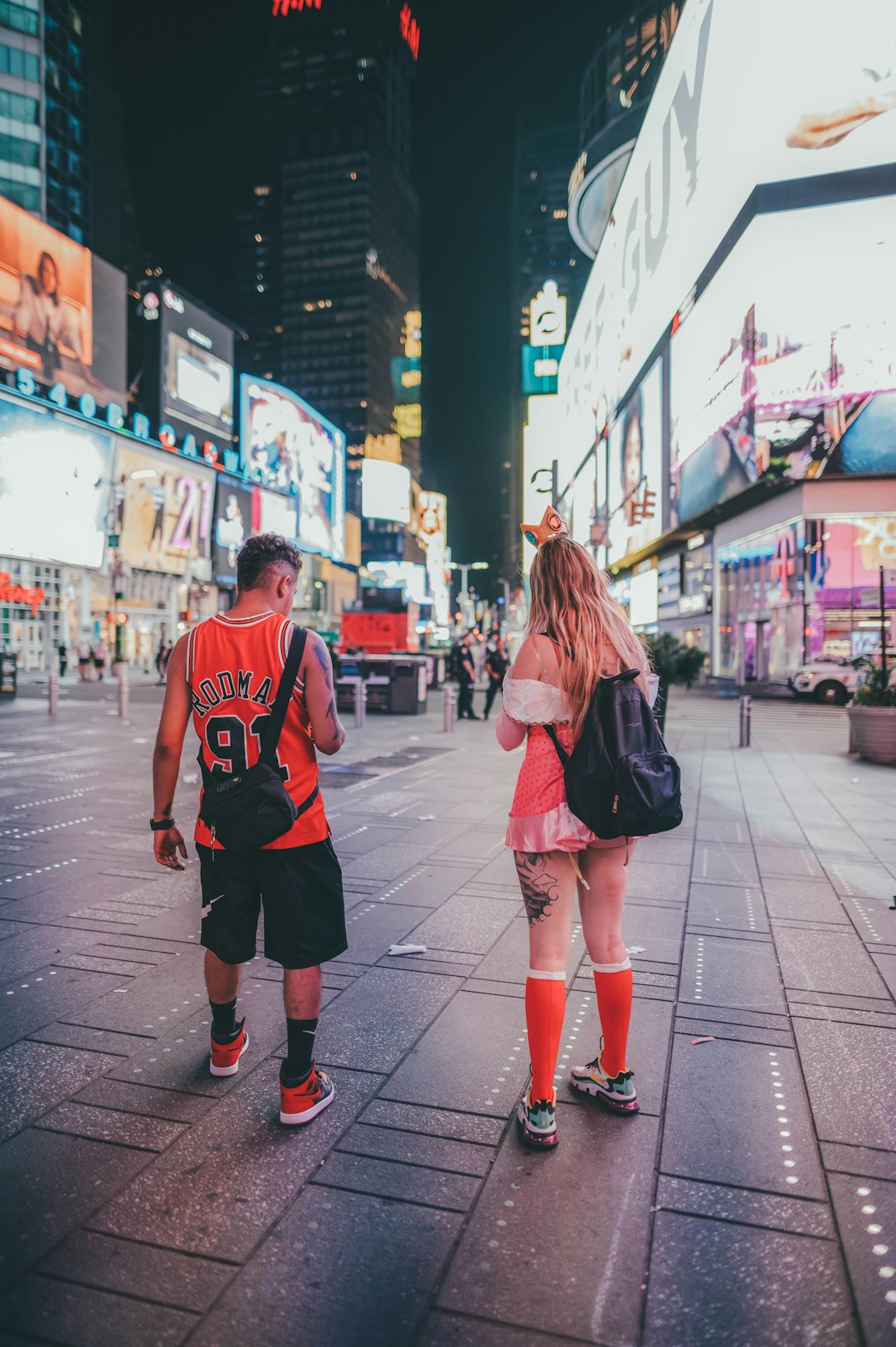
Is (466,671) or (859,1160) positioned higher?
(466,671)

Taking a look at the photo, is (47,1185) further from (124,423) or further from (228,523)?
(228,523)

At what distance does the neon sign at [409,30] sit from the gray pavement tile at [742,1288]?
227 metres

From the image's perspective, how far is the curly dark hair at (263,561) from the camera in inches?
113

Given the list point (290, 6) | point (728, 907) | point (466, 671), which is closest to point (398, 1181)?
point (728, 907)

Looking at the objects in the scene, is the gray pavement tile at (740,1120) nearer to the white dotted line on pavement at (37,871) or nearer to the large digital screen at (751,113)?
the white dotted line on pavement at (37,871)

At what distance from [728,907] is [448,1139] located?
3.13 m

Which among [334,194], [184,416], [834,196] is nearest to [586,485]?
[184,416]

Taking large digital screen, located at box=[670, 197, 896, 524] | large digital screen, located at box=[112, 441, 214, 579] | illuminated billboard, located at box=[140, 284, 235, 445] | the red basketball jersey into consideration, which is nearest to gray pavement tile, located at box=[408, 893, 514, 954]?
the red basketball jersey

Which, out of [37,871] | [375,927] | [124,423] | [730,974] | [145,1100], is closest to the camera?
[145,1100]

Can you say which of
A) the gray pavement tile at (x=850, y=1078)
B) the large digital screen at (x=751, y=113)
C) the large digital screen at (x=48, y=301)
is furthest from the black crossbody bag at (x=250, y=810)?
the large digital screen at (x=48, y=301)

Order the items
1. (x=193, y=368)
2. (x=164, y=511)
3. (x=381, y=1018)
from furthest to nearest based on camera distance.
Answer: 1. (x=193, y=368)
2. (x=164, y=511)
3. (x=381, y=1018)

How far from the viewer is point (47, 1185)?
2.40 m

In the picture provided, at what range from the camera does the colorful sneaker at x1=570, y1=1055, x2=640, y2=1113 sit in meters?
2.81

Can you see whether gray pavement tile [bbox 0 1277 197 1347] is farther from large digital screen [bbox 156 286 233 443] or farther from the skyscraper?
the skyscraper
